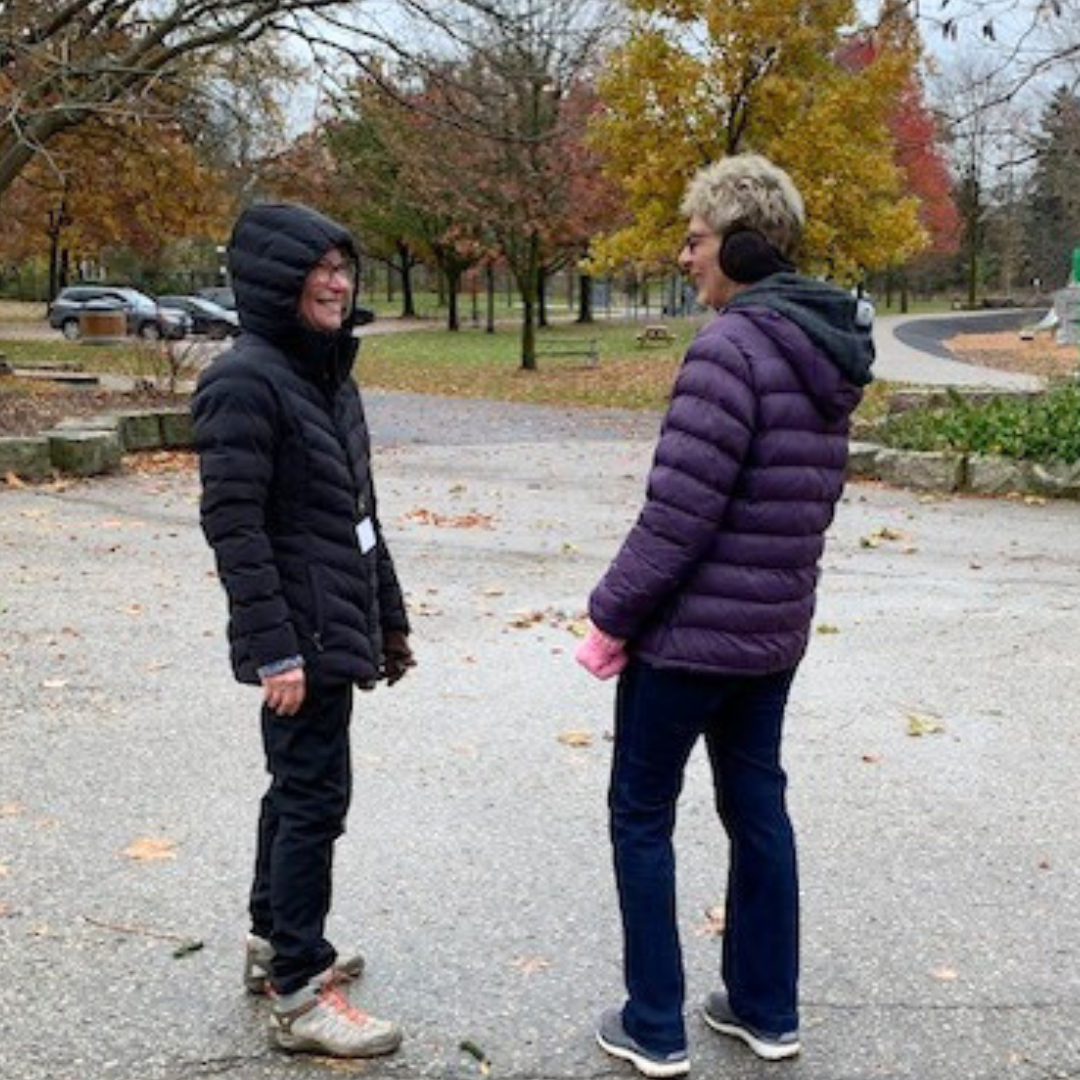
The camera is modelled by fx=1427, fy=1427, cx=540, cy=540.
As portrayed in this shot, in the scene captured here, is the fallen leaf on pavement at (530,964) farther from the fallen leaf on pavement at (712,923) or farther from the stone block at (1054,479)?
the stone block at (1054,479)

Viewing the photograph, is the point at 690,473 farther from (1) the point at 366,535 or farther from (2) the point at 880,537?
(2) the point at 880,537

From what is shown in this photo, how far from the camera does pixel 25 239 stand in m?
51.1

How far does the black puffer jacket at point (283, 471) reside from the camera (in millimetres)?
2857

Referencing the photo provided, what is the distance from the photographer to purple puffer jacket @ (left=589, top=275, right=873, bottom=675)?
8.89ft

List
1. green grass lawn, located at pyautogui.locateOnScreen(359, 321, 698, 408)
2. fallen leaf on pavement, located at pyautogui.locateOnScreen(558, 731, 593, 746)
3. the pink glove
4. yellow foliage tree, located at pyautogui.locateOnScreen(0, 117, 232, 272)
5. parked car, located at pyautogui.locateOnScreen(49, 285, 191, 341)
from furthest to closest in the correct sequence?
parked car, located at pyautogui.locateOnScreen(49, 285, 191, 341) → green grass lawn, located at pyautogui.locateOnScreen(359, 321, 698, 408) → yellow foliage tree, located at pyautogui.locateOnScreen(0, 117, 232, 272) → fallen leaf on pavement, located at pyautogui.locateOnScreen(558, 731, 593, 746) → the pink glove

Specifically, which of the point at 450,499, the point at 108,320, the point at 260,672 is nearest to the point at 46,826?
the point at 260,672

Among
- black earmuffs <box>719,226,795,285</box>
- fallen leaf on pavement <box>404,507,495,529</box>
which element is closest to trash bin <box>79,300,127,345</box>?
fallen leaf on pavement <box>404,507,495,529</box>

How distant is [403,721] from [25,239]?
5049cm

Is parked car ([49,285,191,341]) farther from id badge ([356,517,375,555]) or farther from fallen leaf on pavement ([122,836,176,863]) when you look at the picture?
id badge ([356,517,375,555])

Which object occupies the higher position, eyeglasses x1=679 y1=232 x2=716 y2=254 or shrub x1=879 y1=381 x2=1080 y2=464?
eyeglasses x1=679 y1=232 x2=716 y2=254

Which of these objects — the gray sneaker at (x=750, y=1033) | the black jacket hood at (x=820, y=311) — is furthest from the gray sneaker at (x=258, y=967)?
the black jacket hood at (x=820, y=311)

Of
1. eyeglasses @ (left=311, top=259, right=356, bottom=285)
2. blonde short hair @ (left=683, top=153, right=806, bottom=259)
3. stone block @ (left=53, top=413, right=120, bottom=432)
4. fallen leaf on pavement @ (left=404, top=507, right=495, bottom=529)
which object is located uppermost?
blonde short hair @ (left=683, top=153, right=806, bottom=259)

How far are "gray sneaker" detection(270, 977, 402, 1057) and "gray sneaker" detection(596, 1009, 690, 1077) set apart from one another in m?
0.44

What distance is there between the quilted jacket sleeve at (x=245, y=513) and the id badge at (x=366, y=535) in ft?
0.79
